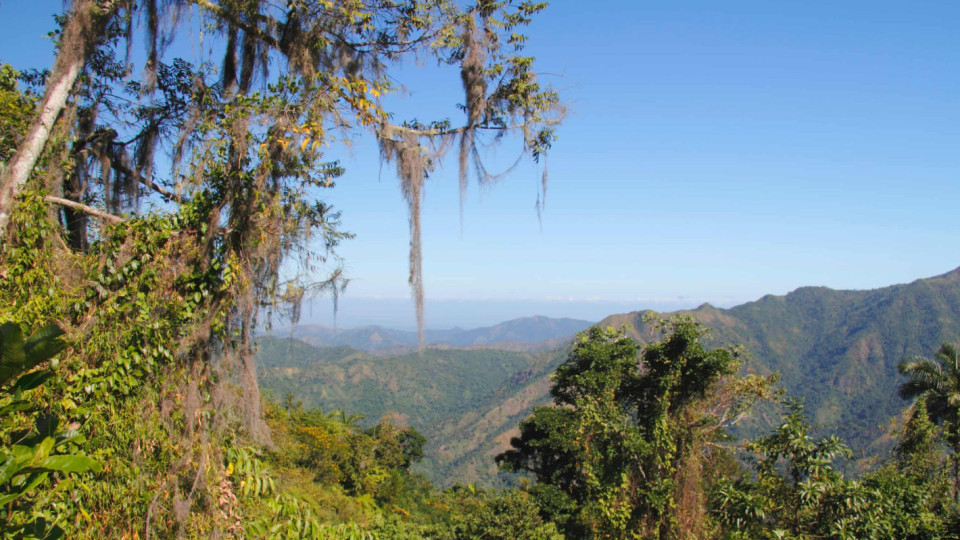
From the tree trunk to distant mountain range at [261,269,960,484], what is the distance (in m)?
72.3

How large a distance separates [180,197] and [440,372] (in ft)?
457

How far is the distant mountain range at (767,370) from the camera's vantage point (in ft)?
284

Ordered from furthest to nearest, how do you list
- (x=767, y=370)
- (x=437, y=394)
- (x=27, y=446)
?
1. (x=437, y=394)
2. (x=767, y=370)
3. (x=27, y=446)

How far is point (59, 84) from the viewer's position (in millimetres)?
3625

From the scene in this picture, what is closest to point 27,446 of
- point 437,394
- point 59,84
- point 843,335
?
point 59,84

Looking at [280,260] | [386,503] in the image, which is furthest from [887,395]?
[280,260]

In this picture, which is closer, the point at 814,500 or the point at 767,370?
the point at 814,500

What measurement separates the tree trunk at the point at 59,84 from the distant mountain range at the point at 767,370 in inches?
2848

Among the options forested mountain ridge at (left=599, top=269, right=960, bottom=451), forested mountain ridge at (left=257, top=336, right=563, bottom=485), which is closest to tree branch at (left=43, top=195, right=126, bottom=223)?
forested mountain ridge at (left=257, top=336, right=563, bottom=485)

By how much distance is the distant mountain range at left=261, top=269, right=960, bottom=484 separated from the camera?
86.5 meters

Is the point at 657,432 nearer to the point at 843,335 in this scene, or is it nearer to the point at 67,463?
the point at 67,463

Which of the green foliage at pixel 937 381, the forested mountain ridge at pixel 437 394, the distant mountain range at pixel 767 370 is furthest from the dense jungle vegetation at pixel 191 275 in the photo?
the distant mountain range at pixel 767 370

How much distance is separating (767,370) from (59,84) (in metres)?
117

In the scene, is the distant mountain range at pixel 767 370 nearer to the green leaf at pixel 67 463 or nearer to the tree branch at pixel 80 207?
the tree branch at pixel 80 207
